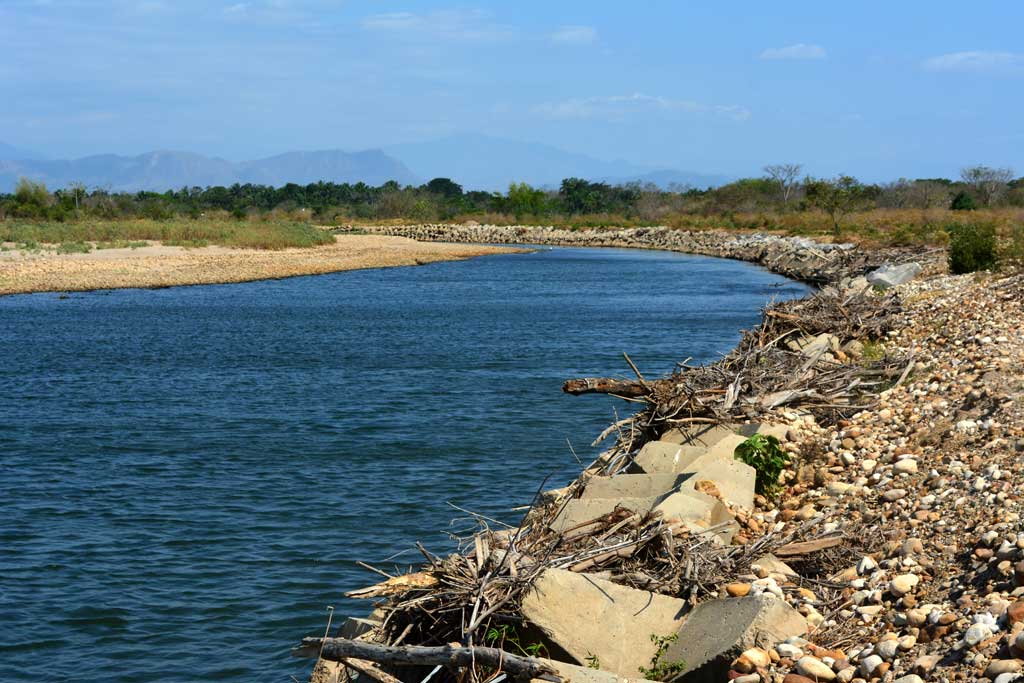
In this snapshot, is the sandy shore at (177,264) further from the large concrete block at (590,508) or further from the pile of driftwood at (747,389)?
the large concrete block at (590,508)

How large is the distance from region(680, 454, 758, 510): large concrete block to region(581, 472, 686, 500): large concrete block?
197 millimetres

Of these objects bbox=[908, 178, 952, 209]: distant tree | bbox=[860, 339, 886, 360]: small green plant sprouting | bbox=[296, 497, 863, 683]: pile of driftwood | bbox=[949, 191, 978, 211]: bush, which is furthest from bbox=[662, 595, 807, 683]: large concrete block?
bbox=[908, 178, 952, 209]: distant tree

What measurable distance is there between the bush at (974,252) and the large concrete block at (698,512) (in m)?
20.3

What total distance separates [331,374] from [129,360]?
5.39 m

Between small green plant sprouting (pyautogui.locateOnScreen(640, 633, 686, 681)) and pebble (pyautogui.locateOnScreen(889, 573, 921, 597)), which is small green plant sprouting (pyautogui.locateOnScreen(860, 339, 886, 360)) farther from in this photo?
small green plant sprouting (pyautogui.locateOnScreen(640, 633, 686, 681))

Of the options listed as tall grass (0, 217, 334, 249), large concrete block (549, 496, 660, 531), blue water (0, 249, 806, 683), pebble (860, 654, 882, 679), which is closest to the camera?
pebble (860, 654, 882, 679)

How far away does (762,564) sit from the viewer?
7777mm

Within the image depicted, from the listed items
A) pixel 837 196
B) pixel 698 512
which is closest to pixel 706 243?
pixel 837 196

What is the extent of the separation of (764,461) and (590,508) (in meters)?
2.59

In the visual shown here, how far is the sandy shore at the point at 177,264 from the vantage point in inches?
1743

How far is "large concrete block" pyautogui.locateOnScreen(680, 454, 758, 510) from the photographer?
9.41 m

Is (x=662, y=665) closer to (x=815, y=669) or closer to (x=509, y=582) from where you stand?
(x=815, y=669)

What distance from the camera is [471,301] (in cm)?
3978

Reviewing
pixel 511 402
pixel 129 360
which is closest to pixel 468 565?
pixel 511 402
